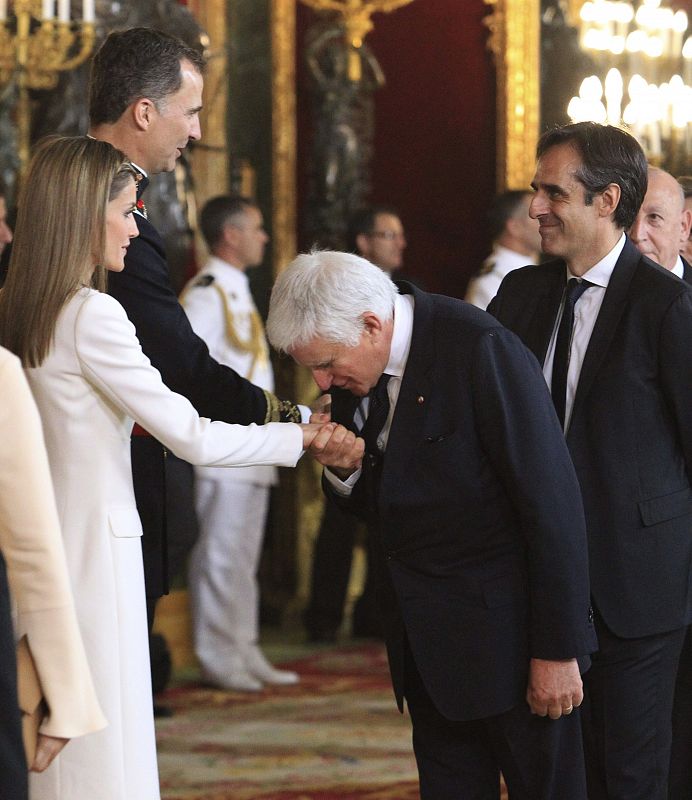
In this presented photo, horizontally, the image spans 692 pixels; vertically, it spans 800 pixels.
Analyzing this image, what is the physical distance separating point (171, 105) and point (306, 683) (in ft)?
10.1

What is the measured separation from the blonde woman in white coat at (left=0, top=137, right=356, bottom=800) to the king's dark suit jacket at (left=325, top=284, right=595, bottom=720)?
450 mm

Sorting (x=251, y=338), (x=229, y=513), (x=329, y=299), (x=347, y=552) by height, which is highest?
(x=329, y=299)

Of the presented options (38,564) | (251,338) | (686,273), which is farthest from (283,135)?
(38,564)

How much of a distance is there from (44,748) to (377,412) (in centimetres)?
91

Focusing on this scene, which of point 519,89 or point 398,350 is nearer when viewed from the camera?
point 398,350

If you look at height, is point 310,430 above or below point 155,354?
below

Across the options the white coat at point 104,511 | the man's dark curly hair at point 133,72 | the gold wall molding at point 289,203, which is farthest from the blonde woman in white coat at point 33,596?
the gold wall molding at point 289,203

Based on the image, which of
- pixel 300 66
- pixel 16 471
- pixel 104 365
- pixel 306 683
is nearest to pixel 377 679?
pixel 306 683

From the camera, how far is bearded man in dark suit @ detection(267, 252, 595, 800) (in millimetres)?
2486

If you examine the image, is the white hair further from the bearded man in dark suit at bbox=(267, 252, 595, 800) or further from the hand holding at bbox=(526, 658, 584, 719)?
the hand holding at bbox=(526, 658, 584, 719)

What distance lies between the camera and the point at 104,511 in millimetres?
2531

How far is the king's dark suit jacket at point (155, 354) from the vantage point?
3039 millimetres

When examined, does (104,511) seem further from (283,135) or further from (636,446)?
(283,135)

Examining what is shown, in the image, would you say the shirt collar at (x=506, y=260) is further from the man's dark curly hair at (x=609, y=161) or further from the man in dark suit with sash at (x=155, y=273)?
the man's dark curly hair at (x=609, y=161)
